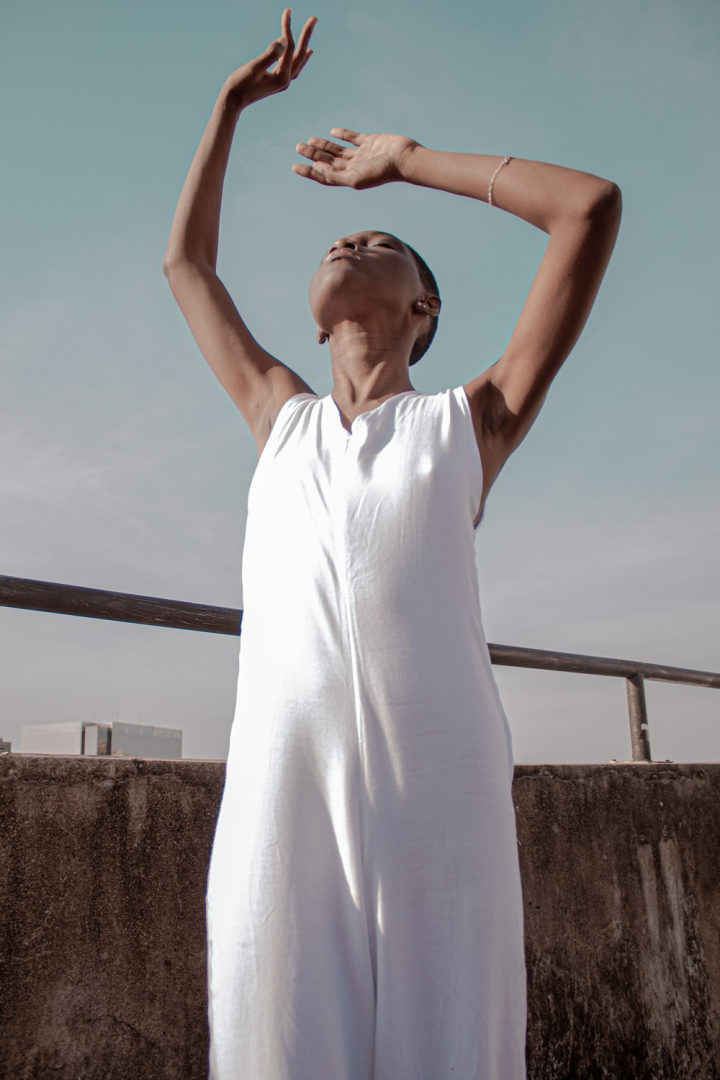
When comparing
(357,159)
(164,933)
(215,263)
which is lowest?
(164,933)

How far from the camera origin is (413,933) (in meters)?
1.24

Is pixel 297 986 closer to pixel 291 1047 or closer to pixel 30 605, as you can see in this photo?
pixel 291 1047

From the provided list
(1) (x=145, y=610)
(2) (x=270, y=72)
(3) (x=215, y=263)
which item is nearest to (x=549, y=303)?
(3) (x=215, y=263)

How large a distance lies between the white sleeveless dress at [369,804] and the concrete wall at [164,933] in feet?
3.60

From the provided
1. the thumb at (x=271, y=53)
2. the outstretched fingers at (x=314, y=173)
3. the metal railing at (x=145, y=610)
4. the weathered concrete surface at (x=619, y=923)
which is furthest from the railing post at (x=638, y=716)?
the thumb at (x=271, y=53)

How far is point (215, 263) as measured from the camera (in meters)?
2.12

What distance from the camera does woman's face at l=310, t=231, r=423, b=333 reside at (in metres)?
1.87

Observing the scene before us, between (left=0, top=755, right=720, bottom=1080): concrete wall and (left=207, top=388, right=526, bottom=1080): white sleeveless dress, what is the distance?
43.1 inches

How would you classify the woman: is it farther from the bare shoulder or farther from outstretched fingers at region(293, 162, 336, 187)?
outstretched fingers at region(293, 162, 336, 187)

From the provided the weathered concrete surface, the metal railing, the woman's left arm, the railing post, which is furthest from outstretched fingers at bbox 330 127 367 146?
the railing post

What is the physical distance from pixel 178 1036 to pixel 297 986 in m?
1.39

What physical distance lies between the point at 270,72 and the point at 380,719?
5.74ft

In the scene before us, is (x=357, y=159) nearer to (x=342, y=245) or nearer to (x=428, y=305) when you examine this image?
(x=342, y=245)

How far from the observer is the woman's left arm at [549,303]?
1684mm
